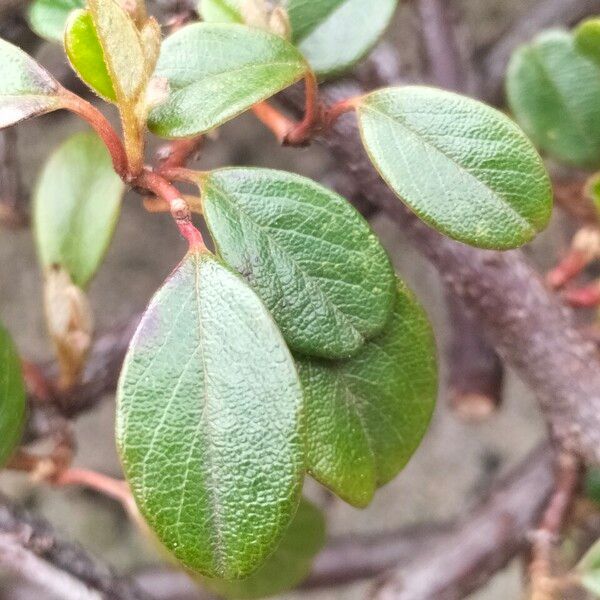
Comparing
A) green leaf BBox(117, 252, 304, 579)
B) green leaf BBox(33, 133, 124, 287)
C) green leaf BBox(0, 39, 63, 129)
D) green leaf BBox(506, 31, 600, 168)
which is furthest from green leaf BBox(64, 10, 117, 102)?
green leaf BBox(506, 31, 600, 168)

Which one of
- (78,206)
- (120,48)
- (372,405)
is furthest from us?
(78,206)

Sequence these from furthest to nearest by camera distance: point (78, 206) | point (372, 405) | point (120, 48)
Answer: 1. point (78, 206)
2. point (372, 405)
3. point (120, 48)

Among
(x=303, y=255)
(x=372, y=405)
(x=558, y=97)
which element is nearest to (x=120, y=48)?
(x=303, y=255)

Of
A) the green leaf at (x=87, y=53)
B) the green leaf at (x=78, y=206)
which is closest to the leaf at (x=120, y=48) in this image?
the green leaf at (x=87, y=53)

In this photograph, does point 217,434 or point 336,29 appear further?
point 336,29

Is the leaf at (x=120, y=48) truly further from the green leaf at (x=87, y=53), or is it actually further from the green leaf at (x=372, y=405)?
the green leaf at (x=372, y=405)

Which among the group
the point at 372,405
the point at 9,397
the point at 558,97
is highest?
the point at 558,97

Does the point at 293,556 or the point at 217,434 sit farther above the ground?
the point at 217,434

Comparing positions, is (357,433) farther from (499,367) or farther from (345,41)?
(499,367)

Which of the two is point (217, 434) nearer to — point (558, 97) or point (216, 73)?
point (216, 73)
